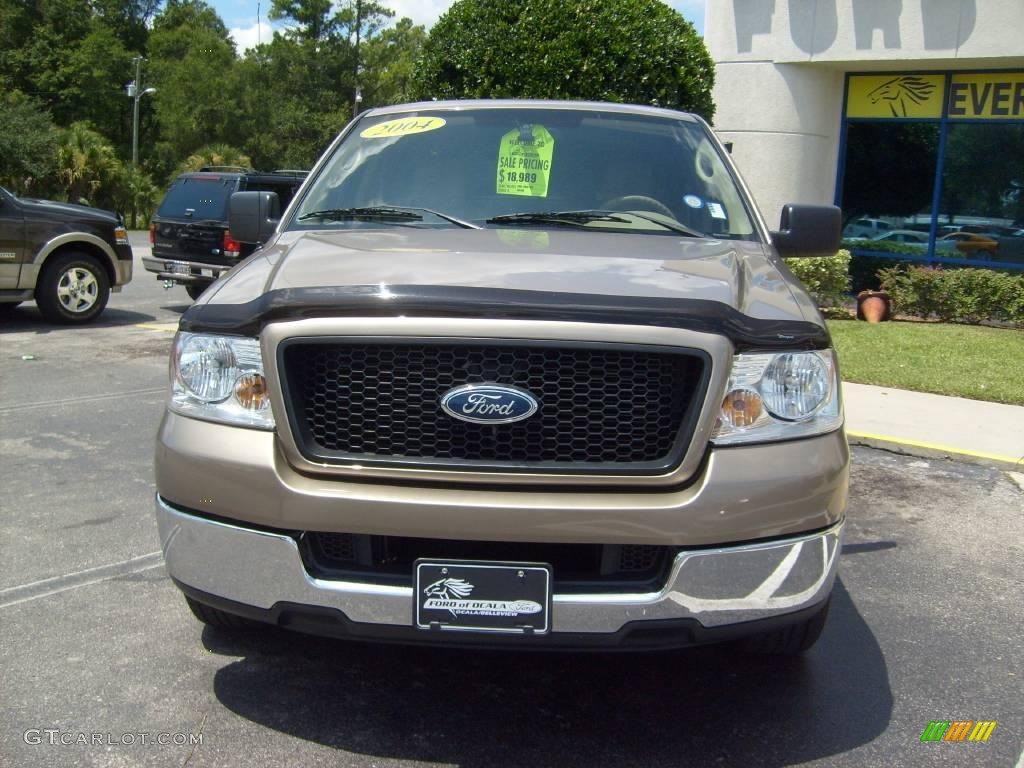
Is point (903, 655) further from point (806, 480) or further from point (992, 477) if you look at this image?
point (992, 477)

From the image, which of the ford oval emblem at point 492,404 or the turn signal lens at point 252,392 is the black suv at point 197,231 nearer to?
the turn signal lens at point 252,392

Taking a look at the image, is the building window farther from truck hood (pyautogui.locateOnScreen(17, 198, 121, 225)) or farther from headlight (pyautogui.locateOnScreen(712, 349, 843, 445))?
headlight (pyautogui.locateOnScreen(712, 349, 843, 445))

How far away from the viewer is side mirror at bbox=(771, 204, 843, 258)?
14.4 ft

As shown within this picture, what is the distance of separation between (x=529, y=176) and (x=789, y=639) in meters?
2.05

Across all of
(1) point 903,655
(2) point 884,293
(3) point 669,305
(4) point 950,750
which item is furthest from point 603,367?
(2) point 884,293

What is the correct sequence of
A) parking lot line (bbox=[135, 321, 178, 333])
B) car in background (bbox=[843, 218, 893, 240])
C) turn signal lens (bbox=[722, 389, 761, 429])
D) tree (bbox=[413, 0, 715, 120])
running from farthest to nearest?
car in background (bbox=[843, 218, 893, 240]), parking lot line (bbox=[135, 321, 178, 333]), tree (bbox=[413, 0, 715, 120]), turn signal lens (bbox=[722, 389, 761, 429])

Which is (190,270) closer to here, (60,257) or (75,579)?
(60,257)

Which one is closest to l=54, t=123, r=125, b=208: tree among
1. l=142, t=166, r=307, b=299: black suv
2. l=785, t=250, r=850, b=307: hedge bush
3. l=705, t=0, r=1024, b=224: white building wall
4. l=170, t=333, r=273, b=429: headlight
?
l=142, t=166, r=307, b=299: black suv

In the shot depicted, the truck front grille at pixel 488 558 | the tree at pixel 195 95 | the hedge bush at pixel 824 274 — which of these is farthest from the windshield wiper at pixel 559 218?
the tree at pixel 195 95

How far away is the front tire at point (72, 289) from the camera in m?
11.2

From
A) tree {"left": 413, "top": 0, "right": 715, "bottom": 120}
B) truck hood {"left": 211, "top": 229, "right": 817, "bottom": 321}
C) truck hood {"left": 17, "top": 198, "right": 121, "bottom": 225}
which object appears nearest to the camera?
truck hood {"left": 211, "top": 229, "right": 817, "bottom": 321}

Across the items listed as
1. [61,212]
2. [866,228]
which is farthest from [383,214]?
[866,228]

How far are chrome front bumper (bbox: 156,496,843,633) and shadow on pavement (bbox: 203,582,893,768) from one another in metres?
0.49

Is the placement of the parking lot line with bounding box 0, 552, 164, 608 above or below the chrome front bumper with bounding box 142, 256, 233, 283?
below
